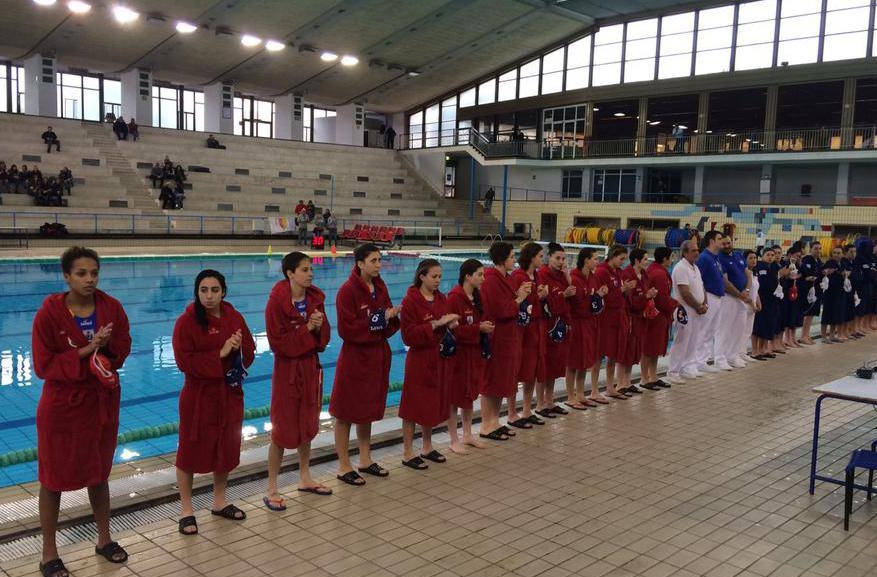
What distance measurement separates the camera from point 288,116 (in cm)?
3575

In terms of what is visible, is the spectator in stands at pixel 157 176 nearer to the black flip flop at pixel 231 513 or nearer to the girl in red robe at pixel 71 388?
the black flip flop at pixel 231 513

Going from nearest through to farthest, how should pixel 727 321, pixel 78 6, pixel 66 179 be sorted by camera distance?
1. pixel 727 321
2. pixel 78 6
3. pixel 66 179

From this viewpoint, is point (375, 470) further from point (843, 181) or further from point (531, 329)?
point (843, 181)

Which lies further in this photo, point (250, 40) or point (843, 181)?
point (250, 40)

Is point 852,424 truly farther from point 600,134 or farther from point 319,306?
point 600,134

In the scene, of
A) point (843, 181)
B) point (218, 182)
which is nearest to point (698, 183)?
point (843, 181)

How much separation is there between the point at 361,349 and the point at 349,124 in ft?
116

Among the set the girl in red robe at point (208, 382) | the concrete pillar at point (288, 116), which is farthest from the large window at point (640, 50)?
the girl in red robe at point (208, 382)

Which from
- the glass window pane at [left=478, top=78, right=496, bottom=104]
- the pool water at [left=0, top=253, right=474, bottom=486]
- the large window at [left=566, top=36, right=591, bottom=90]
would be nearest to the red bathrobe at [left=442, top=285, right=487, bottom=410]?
the pool water at [left=0, top=253, right=474, bottom=486]

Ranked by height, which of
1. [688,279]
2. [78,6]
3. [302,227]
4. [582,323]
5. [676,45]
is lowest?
[582,323]

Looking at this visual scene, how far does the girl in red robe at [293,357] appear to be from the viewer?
4.02 metres

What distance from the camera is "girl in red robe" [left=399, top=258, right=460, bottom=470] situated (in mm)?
4637

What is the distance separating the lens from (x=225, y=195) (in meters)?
28.9

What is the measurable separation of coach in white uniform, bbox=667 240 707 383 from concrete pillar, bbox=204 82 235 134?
97.1ft
